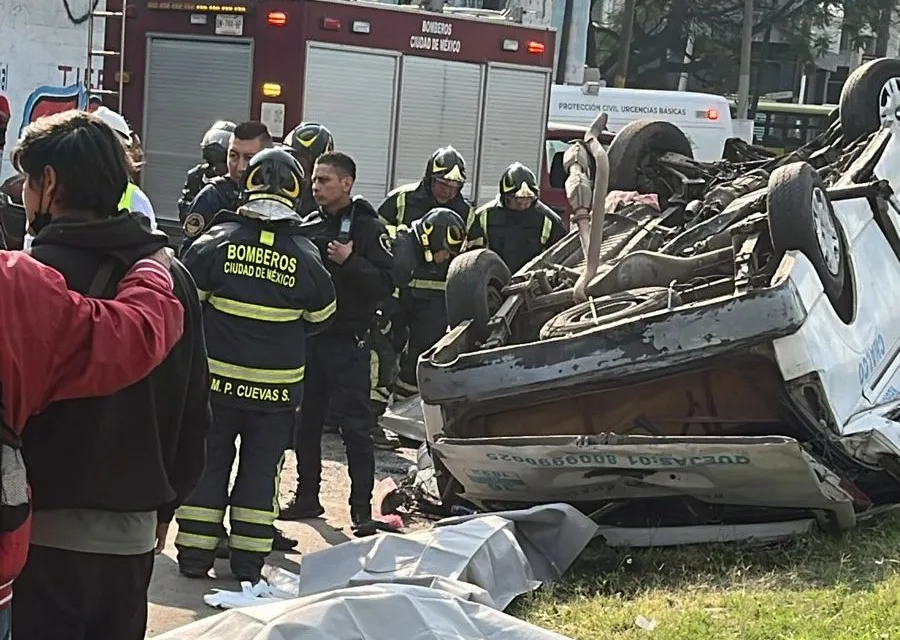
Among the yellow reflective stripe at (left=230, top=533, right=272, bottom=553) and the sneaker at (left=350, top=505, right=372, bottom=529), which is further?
the sneaker at (left=350, top=505, right=372, bottom=529)

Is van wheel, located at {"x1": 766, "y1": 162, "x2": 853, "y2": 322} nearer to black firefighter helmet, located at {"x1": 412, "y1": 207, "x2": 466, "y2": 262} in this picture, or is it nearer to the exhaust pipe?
the exhaust pipe

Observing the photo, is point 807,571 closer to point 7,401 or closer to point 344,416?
point 344,416

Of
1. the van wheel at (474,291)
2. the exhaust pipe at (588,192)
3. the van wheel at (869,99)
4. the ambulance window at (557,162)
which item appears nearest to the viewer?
the exhaust pipe at (588,192)

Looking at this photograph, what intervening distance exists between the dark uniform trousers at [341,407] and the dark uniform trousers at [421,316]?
6.49ft

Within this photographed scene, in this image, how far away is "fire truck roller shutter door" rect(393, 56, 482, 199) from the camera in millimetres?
12750

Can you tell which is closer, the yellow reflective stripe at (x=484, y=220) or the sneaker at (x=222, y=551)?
the sneaker at (x=222, y=551)

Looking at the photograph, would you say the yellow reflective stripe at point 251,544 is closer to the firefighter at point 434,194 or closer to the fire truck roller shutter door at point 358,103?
the firefighter at point 434,194

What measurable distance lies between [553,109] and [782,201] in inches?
554

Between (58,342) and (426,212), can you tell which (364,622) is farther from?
(426,212)

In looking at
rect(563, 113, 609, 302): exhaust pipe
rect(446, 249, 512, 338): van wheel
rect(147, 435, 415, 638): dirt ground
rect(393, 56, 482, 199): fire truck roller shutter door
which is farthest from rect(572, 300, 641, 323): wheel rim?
rect(393, 56, 482, 199): fire truck roller shutter door

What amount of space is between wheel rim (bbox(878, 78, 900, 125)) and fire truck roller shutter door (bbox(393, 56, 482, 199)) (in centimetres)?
566

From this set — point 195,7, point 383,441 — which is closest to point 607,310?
point 383,441

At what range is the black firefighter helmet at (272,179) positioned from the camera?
5.80m

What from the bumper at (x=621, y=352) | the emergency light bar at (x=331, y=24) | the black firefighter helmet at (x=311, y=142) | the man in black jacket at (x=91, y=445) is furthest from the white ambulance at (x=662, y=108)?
the man in black jacket at (x=91, y=445)
